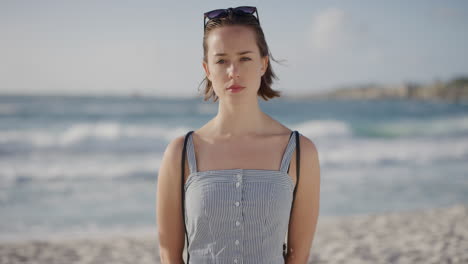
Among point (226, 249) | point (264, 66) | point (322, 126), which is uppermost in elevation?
point (264, 66)

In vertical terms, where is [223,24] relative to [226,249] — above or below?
above

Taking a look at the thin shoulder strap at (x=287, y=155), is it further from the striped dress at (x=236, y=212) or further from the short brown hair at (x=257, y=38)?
the short brown hair at (x=257, y=38)

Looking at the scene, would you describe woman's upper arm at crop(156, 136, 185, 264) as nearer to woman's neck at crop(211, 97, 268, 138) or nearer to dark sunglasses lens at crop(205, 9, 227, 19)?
woman's neck at crop(211, 97, 268, 138)

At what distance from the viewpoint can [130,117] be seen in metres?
27.2

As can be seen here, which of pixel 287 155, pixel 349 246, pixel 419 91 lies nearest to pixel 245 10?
pixel 287 155

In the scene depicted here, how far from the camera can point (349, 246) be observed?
17.8 ft

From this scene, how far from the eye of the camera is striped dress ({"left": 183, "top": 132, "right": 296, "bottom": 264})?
1.71 meters

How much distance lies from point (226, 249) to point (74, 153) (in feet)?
47.8

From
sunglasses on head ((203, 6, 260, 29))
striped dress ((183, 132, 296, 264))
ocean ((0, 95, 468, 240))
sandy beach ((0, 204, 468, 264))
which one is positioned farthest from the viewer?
ocean ((0, 95, 468, 240))

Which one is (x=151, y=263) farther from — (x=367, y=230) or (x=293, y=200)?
(x=293, y=200)

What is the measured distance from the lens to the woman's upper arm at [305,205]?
1.84m

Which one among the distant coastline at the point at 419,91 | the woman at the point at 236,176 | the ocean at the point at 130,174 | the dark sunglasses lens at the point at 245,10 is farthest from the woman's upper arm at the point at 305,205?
the distant coastline at the point at 419,91

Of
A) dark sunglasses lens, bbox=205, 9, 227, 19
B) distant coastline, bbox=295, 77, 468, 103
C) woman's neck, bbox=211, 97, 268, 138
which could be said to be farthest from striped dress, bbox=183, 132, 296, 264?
distant coastline, bbox=295, 77, 468, 103

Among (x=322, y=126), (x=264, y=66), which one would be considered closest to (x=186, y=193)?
(x=264, y=66)
